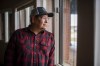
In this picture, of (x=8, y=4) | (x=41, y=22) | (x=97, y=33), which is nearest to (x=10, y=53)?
(x=41, y=22)

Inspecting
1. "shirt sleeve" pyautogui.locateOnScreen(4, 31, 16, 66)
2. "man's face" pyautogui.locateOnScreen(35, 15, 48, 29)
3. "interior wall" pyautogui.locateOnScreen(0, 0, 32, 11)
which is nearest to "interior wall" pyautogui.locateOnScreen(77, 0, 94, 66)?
"man's face" pyautogui.locateOnScreen(35, 15, 48, 29)

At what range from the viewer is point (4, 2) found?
5508mm

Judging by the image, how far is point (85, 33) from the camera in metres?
1.56

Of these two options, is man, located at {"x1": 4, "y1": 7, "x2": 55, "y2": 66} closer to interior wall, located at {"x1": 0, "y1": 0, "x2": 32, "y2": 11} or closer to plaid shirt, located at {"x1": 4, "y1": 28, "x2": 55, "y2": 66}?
plaid shirt, located at {"x1": 4, "y1": 28, "x2": 55, "y2": 66}

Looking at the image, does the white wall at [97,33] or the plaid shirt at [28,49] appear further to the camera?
the plaid shirt at [28,49]

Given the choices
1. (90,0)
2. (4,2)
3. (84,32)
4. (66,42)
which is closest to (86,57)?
(84,32)

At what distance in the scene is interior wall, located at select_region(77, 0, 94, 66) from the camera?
1.49 meters

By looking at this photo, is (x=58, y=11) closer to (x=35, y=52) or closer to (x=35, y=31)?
(x=35, y=31)

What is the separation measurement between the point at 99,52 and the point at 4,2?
4.62m

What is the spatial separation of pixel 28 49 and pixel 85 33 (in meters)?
0.62

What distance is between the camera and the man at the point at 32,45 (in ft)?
5.75

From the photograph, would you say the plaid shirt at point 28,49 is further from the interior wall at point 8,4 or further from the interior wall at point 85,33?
the interior wall at point 8,4

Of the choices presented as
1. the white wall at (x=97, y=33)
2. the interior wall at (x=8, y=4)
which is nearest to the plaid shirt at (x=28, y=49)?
the white wall at (x=97, y=33)

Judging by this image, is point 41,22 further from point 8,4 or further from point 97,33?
point 8,4
